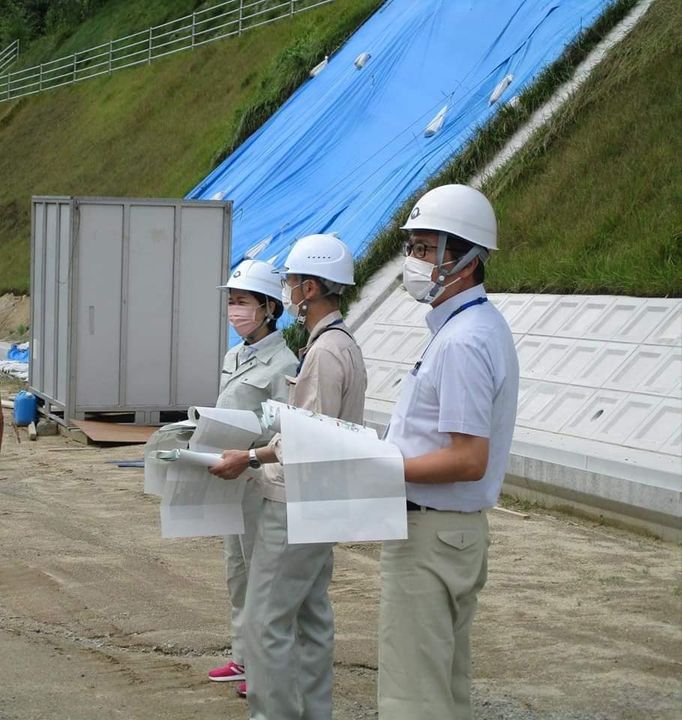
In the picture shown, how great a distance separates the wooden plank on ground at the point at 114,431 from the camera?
45.0ft

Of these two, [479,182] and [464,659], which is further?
[479,182]

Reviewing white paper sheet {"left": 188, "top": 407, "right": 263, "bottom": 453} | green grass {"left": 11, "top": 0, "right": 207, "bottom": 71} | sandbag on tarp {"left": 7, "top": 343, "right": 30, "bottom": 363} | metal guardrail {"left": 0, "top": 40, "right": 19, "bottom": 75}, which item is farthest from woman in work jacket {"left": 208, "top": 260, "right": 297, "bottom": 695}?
metal guardrail {"left": 0, "top": 40, "right": 19, "bottom": 75}

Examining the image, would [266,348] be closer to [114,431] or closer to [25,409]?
[114,431]

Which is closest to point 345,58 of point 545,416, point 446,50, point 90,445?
point 446,50

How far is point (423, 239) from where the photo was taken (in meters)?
4.08

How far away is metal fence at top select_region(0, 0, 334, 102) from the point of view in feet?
113

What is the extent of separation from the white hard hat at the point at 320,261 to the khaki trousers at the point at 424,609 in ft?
4.62

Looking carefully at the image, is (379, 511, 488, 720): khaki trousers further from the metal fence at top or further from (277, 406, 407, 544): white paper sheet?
the metal fence at top

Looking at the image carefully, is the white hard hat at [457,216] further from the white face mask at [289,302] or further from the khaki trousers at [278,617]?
the khaki trousers at [278,617]

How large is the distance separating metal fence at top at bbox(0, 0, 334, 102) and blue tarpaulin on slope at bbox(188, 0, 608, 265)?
9.98 metres

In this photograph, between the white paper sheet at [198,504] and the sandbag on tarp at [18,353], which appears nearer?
the white paper sheet at [198,504]

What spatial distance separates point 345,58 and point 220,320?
10.4 m

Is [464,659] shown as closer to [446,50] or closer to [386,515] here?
[386,515]

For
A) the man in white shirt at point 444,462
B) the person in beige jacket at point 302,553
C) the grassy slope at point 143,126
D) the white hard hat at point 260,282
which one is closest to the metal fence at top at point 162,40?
the grassy slope at point 143,126
